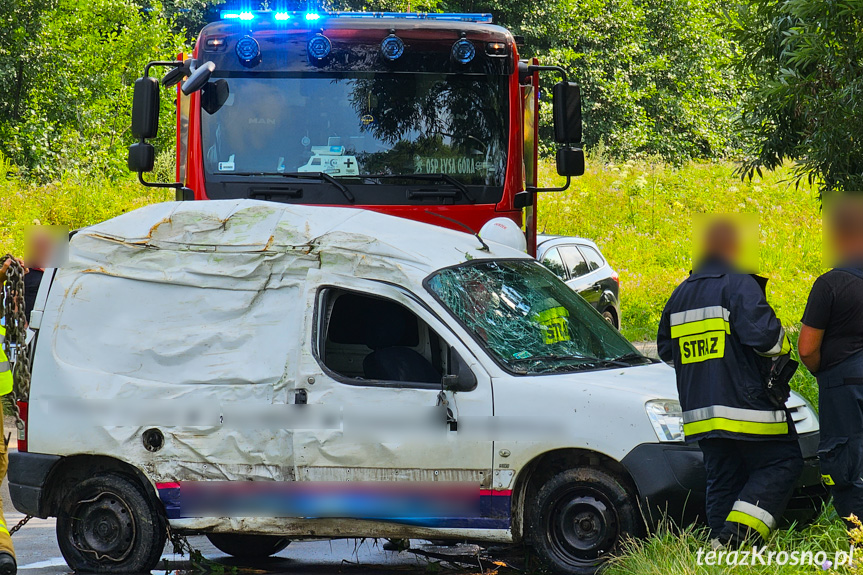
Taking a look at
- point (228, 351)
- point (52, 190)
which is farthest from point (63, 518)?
point (52, 190)

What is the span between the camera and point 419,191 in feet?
26.8

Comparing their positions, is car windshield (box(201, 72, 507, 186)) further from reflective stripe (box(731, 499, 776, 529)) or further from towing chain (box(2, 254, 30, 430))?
reflective stripe (box(731, 499, 776, 529))

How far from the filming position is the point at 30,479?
5.94 m

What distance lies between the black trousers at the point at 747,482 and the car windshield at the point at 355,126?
378 centimetres

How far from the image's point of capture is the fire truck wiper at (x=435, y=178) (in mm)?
8211

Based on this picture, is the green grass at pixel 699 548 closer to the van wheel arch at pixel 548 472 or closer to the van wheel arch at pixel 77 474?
the van wheel arch at pixel 548 472

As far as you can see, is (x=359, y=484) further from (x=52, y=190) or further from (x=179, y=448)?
(x=52, y=190)

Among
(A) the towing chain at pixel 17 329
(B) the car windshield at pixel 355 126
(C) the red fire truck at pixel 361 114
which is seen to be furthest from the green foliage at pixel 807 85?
(A) the towing chain at pixel 17 329

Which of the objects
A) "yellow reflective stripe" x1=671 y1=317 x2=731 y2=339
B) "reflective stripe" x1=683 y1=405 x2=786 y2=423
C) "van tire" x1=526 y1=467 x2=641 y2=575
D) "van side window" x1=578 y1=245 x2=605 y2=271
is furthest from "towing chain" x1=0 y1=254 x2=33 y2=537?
"van side window" x1=578 y1=245 x2=605 y2=271

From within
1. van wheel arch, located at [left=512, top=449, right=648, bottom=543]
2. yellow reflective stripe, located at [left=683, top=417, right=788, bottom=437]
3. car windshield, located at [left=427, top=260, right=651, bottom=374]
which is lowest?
van wheel arch, located at [left=512, top=449, right=648, bottom=543]

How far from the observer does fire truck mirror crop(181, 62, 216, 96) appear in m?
8.12

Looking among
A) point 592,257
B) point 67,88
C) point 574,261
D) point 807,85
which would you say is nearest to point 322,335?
point 807,85

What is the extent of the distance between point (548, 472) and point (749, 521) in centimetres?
108

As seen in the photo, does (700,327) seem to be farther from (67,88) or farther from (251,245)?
(67,88)
